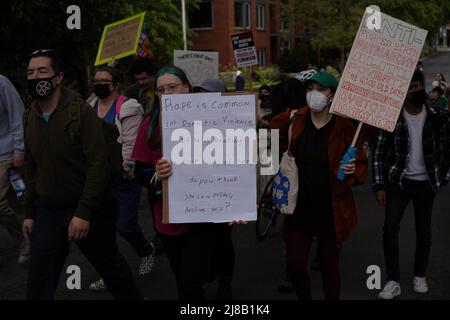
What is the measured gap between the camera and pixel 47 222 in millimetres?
3969

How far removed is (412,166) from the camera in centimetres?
517

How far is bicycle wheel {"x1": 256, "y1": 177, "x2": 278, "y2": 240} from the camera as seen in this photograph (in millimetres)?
7270

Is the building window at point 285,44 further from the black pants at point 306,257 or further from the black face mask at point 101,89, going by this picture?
the black pants at point 306,257

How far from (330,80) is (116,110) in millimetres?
1967

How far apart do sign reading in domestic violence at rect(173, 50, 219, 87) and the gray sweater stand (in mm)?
5614

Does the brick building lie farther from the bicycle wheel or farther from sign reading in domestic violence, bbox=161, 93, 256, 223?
sign reading in domestic violence, bbox=161, 93, 256, 223

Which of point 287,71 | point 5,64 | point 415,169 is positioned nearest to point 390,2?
point 287,71

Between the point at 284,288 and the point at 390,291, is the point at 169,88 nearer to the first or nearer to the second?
the point at 284,288

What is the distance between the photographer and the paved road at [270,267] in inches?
215

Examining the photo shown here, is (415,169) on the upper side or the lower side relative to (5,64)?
lower

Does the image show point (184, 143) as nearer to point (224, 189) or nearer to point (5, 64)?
Result: point (224, 189)

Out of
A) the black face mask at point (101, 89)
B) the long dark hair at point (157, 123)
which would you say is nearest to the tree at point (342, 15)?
the black face mask at point (101, 89)

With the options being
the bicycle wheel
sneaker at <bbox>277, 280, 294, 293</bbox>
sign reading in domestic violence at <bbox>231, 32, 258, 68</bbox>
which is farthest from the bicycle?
sign reading in domestic violence at <bbox>231, 32, 258, 68</bbox>

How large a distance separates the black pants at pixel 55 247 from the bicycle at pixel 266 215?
3179mm
